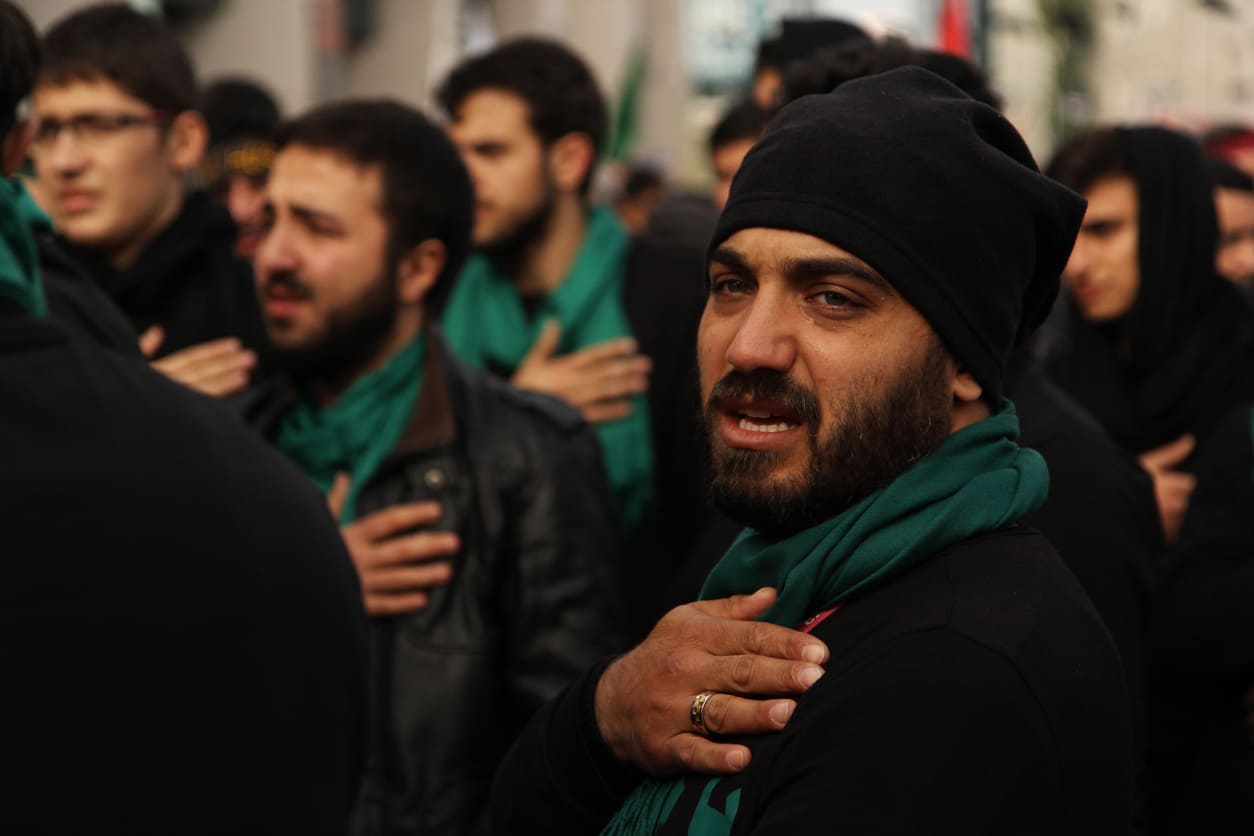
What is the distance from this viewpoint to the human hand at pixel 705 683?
2.02 metres

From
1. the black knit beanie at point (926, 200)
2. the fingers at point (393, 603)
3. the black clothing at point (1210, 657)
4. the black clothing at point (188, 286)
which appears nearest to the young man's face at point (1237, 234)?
the black clothing at point (1210, 657)

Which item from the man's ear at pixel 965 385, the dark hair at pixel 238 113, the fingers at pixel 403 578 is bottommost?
the dark hair at pixel 238 113

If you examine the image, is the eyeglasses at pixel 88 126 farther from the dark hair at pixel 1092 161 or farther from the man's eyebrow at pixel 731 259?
the man's eyebrow at pixel 731 259

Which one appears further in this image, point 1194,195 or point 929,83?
point 1194,195

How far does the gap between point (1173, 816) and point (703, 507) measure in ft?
4.94

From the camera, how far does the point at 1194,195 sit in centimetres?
485

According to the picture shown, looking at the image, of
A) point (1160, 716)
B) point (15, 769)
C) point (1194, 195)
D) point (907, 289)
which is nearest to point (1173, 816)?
point (1160, 716)

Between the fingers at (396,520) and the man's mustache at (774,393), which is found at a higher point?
the man's mustache at (774,393)

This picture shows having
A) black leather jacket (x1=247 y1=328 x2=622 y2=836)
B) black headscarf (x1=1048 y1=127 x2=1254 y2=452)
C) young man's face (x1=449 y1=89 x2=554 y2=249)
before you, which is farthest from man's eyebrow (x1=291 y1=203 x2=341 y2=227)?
black headscarf (x1=1048 y1=127 x2=1254 y2=452)

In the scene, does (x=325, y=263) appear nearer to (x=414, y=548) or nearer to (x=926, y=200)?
(x=414, y=548)

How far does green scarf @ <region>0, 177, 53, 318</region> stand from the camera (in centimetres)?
207

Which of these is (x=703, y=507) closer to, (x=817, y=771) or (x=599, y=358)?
(x=599, y=358)

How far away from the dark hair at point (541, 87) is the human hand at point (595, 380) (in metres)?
1.13

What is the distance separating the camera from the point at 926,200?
214cm
